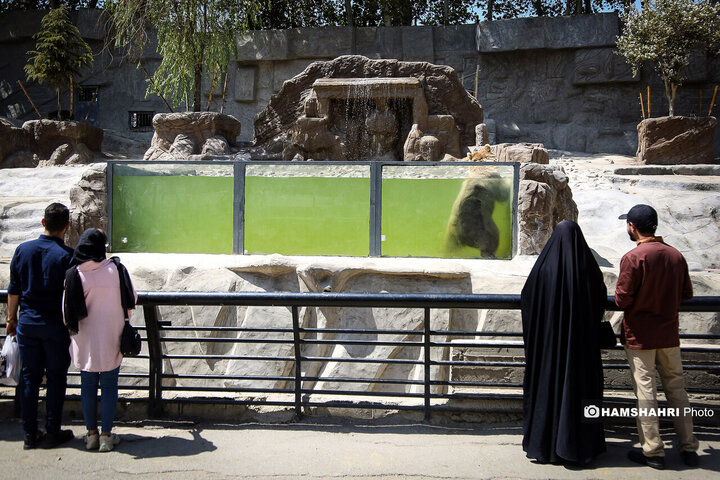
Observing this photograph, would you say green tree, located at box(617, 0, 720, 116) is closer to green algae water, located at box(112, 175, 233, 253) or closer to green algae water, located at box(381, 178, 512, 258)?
green algae water, located at box(381, 178, 512, 258)

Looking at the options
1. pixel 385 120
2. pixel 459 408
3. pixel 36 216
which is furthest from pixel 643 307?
pixel 385 120

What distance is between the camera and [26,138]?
55.3 feet

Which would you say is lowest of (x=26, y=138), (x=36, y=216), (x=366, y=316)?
(x=366, y=316)

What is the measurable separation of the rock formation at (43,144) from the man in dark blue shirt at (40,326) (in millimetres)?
14494

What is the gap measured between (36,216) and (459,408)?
993 cm

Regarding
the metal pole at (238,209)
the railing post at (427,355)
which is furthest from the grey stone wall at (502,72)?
the railing post at (427,355)

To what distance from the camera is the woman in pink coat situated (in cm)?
316

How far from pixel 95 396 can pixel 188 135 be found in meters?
11.8

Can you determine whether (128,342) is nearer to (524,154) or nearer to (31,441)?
(31,441)

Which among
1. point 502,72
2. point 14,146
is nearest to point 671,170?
point 502,72

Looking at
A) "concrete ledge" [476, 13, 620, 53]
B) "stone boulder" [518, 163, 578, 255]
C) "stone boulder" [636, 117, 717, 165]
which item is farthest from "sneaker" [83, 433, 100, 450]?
"concrete ledge" [476, 13, 620, 53]

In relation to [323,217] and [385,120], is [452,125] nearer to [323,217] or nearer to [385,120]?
[385,120]

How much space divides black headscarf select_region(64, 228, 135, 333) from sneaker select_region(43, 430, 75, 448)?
585 millimetres

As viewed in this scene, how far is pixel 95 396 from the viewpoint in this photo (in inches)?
127
